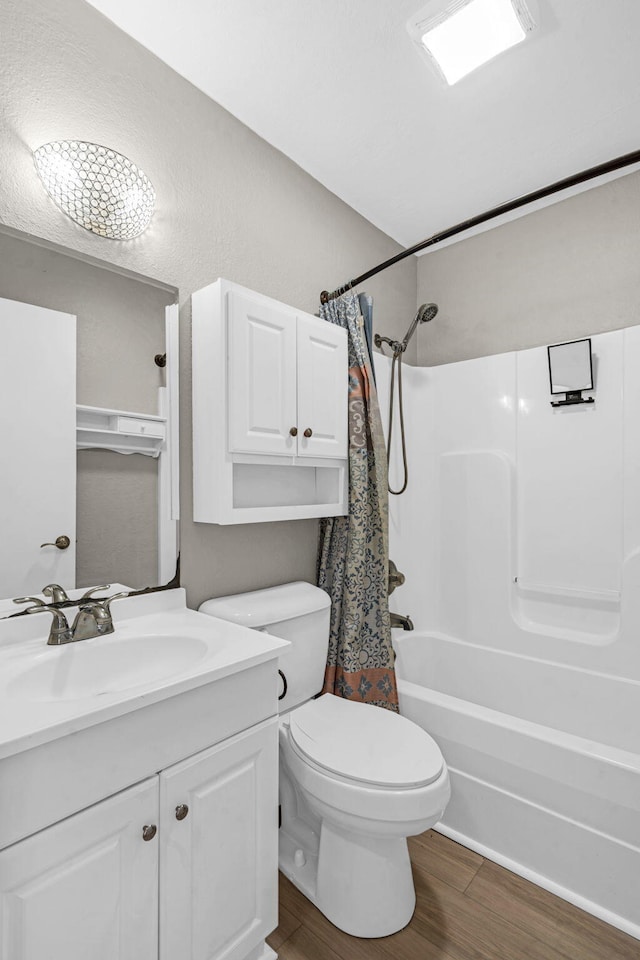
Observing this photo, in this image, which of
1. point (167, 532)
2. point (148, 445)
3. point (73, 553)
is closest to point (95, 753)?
point (73, 553)

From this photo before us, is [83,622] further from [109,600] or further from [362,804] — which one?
[362,804]

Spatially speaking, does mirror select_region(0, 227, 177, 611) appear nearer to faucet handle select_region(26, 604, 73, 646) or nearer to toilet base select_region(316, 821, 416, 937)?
faucet handle select_region(26, 604, 73, 646)

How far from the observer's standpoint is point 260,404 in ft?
5.13

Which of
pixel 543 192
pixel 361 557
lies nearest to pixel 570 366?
pixel 543 192

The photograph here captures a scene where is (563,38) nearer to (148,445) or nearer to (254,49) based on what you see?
(254,49)

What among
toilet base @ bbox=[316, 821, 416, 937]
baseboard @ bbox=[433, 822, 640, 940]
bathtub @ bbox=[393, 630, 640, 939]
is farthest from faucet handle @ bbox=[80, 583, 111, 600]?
baseboard @ bbox=[433, 822, 640, 940]

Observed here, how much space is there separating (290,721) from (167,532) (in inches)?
28.6

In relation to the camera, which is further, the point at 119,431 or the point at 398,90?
the point at 398,90

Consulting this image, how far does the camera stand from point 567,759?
5.08 ft

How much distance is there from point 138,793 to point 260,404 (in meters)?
1.07

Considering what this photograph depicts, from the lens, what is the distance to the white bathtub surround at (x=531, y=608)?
154 centimetres

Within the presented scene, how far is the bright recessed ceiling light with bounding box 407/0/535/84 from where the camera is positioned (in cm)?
133

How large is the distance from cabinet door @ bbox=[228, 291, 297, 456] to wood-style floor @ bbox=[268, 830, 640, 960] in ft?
4.64

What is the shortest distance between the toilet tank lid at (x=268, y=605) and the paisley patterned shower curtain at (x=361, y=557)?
0.16 meters
